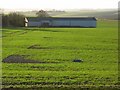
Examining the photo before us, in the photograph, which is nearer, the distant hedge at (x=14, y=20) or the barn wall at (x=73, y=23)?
the distant hedge at (x=14, y=20)

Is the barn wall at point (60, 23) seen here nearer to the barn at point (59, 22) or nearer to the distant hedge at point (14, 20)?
the barn at point (59, 22)

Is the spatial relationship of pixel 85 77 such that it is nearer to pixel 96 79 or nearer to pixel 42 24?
pixel 96 79

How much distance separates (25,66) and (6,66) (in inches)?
51.0

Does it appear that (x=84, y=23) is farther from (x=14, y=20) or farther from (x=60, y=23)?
(x=14, y=20)

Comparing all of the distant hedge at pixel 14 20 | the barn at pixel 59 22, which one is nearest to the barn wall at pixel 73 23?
the barn at pixel 59 22

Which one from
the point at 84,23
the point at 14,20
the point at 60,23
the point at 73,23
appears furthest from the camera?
the point at 60,23

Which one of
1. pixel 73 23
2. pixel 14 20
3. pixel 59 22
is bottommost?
pixel 73 23

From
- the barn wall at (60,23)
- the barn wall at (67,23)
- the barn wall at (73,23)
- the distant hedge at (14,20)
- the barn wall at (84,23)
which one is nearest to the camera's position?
the distant hedge at (14,20)

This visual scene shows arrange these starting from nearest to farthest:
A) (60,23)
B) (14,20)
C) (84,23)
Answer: (14,20)
(84,23)
(60,23)

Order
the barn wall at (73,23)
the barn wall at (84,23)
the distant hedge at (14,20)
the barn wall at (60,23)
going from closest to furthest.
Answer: the distant hedge at (14,20), the barn wall at (84,23), the barn wall at (73,23), the barn wall at (60,23)

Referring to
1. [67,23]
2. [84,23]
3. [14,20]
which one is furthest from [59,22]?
[14,20]

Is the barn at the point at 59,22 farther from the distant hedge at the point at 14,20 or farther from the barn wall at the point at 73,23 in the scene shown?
the distant hedge at the point at 14,20

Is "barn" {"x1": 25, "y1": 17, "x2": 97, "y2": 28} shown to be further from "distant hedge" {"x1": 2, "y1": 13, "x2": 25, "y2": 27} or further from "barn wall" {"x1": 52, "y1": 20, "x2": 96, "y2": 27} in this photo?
"distant hedge" {"x1": 2, "y1": 13, "x2": 25, "y2": 27}

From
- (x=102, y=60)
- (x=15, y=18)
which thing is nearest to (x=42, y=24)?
(x=15, y=18)
